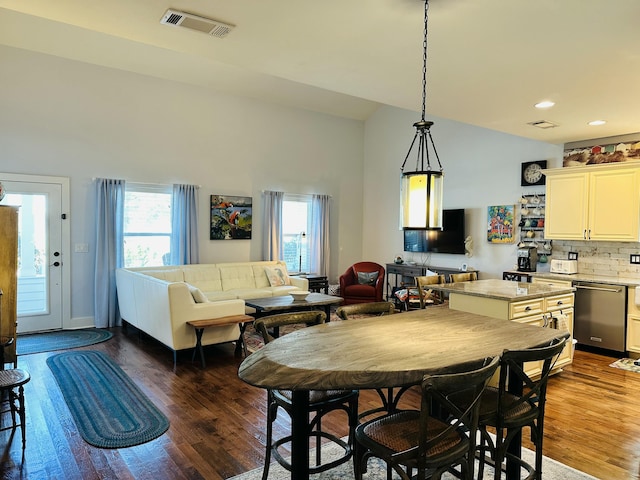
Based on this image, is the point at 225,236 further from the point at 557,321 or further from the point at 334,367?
the point at 334,367

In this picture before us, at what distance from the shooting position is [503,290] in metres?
4.10

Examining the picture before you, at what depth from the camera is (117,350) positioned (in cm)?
518

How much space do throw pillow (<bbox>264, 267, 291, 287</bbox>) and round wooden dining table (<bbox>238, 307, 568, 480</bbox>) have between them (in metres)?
4.68

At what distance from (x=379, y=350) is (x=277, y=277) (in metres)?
5.39

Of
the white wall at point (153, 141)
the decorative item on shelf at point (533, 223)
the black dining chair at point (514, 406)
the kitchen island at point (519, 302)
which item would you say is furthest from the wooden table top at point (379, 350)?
the white wall at point (153, 141)

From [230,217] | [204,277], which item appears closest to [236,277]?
[204,277]

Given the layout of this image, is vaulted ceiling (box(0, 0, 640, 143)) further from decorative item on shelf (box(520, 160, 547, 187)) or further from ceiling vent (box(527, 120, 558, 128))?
decorative item on shelf (box(520, 160, 547, 187))

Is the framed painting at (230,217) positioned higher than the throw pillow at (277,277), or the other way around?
the framed painting at (230,217)

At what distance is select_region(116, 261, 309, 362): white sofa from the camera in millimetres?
4613

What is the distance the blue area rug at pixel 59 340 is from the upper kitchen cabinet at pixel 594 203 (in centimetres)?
617

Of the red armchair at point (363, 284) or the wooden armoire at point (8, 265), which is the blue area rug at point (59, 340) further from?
the red armchair at point (363, 284)

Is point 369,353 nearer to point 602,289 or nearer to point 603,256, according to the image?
point 602,289

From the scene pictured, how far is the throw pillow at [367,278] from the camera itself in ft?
26.0

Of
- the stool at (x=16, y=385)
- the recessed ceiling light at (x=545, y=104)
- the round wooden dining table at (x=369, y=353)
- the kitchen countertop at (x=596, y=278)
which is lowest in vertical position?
the stool at (x=16, y=385)
